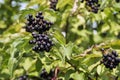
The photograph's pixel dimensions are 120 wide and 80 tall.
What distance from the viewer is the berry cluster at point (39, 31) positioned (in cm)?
335

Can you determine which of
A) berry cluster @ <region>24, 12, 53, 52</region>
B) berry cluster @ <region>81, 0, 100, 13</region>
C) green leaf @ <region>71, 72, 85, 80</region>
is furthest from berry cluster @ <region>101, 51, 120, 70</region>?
berry cluster @ <region>81, 0, 100, 13</region>

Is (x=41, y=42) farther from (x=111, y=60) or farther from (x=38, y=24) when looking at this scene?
(x=111, y=60)

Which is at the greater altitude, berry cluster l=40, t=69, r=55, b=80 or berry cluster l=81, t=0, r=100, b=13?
berry cluster l=81, t=0, r=100, b=13

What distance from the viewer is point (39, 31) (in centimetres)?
350

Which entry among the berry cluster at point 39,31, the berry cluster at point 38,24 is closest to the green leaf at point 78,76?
the berry cluster at point 39,31

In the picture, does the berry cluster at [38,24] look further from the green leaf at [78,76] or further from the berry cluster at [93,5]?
the berry cluster at [93,5]

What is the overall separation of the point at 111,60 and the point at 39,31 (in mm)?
643

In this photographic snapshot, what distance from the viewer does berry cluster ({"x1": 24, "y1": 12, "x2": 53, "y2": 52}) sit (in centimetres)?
335

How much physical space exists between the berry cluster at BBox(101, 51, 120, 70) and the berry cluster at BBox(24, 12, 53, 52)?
0.48 m

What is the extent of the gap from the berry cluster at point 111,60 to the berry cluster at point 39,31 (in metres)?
0.48

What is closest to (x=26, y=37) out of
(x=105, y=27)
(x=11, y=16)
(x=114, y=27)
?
(x=114, y=27)

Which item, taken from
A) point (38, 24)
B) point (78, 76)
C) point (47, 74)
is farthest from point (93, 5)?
point (78, 76)

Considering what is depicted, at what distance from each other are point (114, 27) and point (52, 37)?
2.55 metres

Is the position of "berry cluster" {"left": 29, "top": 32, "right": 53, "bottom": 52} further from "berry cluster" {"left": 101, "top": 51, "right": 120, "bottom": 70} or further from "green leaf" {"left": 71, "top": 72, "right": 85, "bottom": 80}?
"berry cluster" {"left": 101, "top": 51, "right": 120, "bottom": 70}
